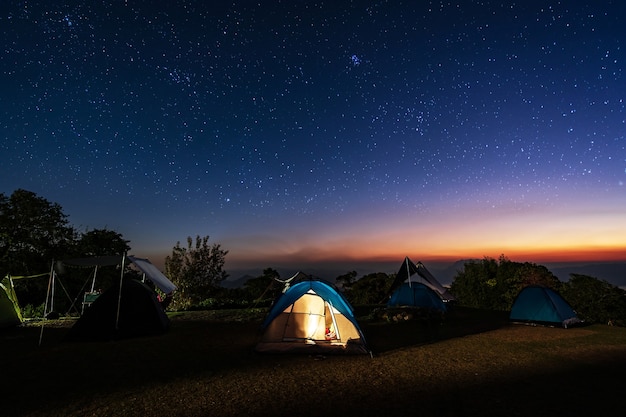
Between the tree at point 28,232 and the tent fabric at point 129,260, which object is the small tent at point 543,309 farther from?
the tree at point 28,232

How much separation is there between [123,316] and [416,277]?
1484 cm

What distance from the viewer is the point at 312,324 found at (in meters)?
11.2

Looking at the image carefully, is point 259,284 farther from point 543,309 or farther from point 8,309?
point 543,309

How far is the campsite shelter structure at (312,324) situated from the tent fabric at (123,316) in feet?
15.4

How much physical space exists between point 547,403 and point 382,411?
2986 mm

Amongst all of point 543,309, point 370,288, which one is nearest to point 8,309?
point 543,309

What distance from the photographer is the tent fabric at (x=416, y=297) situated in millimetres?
18148

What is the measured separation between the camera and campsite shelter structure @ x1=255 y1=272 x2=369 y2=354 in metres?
9.80

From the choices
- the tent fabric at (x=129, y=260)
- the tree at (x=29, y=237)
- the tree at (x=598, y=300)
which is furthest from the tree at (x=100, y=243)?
the tree at (x=598, y=300)

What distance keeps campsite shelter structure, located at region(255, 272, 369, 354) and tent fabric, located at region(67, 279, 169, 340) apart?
4.69 metres

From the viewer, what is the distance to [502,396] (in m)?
6.27

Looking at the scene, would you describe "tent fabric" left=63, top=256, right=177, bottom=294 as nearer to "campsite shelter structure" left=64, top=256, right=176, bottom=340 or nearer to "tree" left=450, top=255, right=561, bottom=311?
→ "campsite shelter structure" left=64, top=256, right=176, bottom=340

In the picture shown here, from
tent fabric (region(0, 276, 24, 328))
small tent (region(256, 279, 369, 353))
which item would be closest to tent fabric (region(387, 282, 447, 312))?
small tent (region(256, 279, 369, 353))

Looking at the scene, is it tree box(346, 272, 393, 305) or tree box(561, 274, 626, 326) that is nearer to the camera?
tree box(561, 274, 626, 326)
